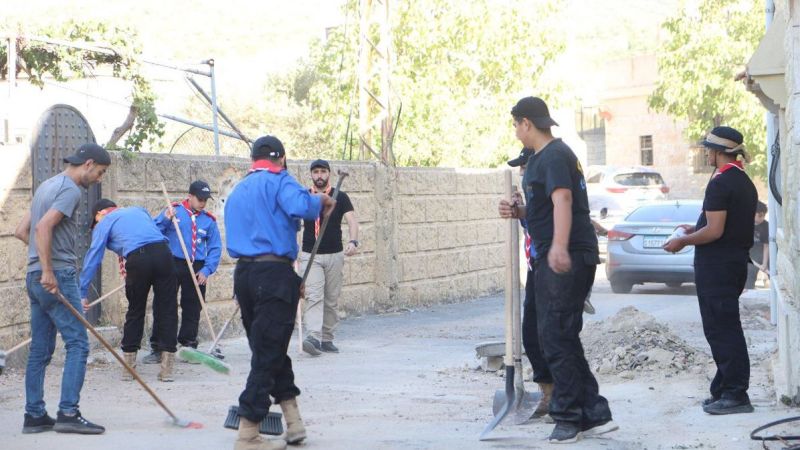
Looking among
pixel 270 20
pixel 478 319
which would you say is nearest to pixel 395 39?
pixel 478 319

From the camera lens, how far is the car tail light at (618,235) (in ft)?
57.6

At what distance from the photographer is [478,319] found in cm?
1516

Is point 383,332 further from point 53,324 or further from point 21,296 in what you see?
point 53,324

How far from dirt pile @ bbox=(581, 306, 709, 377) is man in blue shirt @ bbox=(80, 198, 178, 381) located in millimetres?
3642

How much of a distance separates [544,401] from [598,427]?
68cm

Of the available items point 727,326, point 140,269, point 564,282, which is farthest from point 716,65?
point 564,282

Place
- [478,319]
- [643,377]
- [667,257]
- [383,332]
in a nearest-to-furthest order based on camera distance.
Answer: [643,377] < [383,332] < [478,319] < [667,257]

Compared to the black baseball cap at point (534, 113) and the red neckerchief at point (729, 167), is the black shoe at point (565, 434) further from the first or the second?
the red neckerchief at point (729, 167)

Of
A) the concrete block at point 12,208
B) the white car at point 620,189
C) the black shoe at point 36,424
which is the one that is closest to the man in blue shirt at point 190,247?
the concrete block at point 12,208

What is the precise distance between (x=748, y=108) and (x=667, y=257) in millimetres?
17037

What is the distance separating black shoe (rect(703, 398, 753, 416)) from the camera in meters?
7.44

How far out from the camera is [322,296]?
11648mm

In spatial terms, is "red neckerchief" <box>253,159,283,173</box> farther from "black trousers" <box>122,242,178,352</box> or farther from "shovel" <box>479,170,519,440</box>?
"black trousers" <box>122,242,178,352</box>

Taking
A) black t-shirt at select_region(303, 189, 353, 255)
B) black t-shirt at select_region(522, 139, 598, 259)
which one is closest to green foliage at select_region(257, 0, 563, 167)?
black t-shirt at select_region(303, 189, 353, 255)
